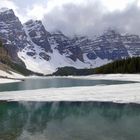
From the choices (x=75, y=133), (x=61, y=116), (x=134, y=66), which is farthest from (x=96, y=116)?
(x=134, y=66)

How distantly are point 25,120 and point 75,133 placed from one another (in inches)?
Result: 340

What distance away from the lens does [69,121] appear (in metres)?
34.8

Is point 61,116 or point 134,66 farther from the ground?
point 61,116

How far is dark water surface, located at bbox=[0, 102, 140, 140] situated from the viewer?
27922 millimetres

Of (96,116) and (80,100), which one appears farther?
(80,100)

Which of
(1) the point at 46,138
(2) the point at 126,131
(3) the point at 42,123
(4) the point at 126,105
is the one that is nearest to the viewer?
(1) the point at 46,138

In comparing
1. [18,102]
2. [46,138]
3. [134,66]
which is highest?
[46,138]

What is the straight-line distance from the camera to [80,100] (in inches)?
1921

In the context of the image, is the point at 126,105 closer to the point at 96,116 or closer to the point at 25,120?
the point at 96,116

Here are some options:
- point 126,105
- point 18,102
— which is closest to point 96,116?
point 126,105

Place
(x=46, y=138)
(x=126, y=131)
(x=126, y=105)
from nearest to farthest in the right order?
(x=46, y=138) < (x=126, y=131) < (x=126, y=105)

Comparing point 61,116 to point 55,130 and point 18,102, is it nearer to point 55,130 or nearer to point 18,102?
point 55,130

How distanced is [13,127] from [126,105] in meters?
17.0

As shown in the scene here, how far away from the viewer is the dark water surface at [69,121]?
2792 centimetres
